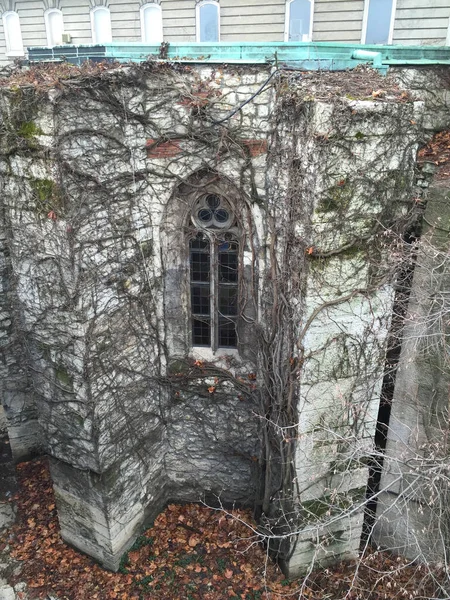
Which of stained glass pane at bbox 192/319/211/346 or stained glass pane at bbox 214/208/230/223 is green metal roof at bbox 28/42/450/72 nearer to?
stained glass pane at bbox 214/208/230/223

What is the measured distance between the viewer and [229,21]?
1639 cm

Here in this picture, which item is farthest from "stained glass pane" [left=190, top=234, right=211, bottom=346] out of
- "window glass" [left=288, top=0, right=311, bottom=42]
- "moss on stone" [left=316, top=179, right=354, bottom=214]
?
"window glass" [left=288, top=0, right=311, bottom=42]

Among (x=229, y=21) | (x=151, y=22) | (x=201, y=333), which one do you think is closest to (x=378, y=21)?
(x=229, y=21)

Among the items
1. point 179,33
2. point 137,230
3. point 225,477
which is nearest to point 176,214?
point 137,230

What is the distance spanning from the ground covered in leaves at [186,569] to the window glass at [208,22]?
50.8 feet

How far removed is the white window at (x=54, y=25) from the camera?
19453mm

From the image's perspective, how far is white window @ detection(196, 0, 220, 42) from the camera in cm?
1657

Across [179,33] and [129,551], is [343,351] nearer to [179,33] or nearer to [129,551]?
[129,551]

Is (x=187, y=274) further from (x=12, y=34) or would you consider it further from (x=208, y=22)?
→ (x=12, y=34)

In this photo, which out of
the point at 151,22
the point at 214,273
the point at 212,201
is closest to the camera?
the point at 212,201

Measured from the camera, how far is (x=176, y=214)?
7383mm

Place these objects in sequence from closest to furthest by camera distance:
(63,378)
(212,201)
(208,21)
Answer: (63,378) → (212,201) → (208,21)

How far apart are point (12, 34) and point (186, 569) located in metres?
22.3

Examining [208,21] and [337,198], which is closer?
[337,198]
